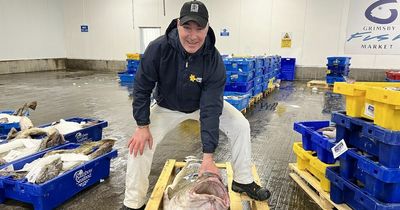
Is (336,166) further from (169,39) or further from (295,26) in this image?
(295,26)

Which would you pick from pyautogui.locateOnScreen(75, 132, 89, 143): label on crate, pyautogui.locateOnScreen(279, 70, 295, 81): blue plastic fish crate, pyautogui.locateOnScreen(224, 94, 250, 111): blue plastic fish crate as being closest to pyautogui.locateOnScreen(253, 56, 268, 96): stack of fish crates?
pyautogui.locateOnScreen(224, 94, 250, 111): blue plastic fish crate

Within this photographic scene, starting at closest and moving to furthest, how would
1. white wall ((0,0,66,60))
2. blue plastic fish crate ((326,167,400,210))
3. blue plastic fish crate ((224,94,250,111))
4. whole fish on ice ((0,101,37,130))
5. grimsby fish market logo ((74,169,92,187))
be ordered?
1. blue plastic fish crate ((326,167,400,210))
2. grimsby fish market logo ((74,169,92,187))
3. whole fish on ice ((0,101,37,130))
4. blue plastic fish crate ((224,94,250,111))
5. white wall ((0,0,66,60))

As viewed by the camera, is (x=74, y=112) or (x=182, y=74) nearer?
(x=182, y=74)

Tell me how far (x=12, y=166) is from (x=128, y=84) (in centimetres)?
792

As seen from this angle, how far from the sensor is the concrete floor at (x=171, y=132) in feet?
8.35

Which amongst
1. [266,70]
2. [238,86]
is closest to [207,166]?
[238,86]

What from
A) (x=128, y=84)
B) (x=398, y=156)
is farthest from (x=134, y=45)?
(x=398, y=156)

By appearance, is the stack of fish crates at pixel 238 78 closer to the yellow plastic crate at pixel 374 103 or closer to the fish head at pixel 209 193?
the yellow plastic crate at pixel 374 103

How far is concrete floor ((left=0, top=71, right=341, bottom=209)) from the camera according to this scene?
254cm

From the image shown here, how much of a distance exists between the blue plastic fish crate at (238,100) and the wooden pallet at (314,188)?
2.42 metres

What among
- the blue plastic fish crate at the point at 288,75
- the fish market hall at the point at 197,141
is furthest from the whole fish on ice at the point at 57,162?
the blue plastic fish crate at the point at 288,75

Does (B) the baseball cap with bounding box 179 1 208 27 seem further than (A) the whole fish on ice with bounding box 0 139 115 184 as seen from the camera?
No

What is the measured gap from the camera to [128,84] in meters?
10.2

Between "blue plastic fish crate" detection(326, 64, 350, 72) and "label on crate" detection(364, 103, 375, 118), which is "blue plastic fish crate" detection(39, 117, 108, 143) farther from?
"blue plastic fish crate" detection(326, 64, 350, 72)
